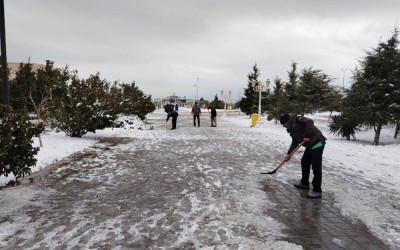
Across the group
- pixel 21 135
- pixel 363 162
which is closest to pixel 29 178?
pixel 21 135

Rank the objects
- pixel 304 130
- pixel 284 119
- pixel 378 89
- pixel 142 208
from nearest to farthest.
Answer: pixel 142 208
pixel 304 130
pixel 284 119
pixel 378 89

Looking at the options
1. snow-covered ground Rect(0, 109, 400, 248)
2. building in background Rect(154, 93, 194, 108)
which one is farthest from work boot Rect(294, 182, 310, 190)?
building in background Rect(154, 93, 194, 108)

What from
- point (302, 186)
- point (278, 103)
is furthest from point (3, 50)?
point (278, 103)

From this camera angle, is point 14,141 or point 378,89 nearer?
point 14,141

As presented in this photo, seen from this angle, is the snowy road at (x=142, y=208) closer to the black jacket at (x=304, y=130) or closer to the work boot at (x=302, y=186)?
the work boot at (x=302, y=186)

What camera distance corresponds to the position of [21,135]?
487 centimetres

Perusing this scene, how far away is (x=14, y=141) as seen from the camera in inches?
186

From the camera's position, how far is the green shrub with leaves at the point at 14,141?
178 inches

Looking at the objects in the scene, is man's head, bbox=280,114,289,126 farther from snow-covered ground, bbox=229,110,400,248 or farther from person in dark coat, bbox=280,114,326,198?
snow-covered ground, bbox=229,110,400,248

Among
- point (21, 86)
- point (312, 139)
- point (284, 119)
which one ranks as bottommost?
point (312, 139)

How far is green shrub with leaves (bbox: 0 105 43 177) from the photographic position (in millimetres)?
4531

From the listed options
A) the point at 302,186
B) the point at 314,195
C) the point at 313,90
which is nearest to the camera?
the point at 314,195

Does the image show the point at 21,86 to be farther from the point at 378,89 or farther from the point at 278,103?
the point at 378,89

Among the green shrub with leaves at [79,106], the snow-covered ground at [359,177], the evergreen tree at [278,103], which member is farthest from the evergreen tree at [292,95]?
the green shrub with leaves at [79,106]
